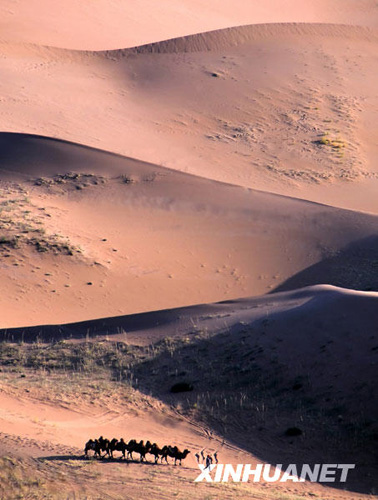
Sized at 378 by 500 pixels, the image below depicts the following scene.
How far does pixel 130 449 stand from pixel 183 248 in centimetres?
1310

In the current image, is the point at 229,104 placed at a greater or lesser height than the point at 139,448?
greater

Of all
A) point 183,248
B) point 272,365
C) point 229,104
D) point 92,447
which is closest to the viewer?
point 92,447

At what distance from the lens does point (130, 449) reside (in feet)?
39.8

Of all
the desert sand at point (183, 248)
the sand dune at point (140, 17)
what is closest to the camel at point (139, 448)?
the desert sand at point (183, 248)

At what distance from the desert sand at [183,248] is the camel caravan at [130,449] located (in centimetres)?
23

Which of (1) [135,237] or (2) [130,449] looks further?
(1) [135,237]

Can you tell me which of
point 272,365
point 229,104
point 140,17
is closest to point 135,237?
point 272,365

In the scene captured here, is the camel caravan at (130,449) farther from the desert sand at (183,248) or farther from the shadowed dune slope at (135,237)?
the shadowed dune slope at (135,237)

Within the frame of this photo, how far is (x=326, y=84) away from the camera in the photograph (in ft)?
122

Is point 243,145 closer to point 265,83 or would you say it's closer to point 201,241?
point 265,83

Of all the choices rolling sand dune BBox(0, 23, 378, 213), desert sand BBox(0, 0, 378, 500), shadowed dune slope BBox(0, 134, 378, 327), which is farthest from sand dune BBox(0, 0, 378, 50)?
shadowed dune slope BBox(0, 134, 378, 327)

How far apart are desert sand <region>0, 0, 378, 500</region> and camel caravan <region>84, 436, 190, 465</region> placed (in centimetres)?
23

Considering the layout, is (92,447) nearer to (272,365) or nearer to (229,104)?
(272,365)

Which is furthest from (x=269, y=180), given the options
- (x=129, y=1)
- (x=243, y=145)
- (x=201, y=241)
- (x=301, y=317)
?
(x=129, y=1)
